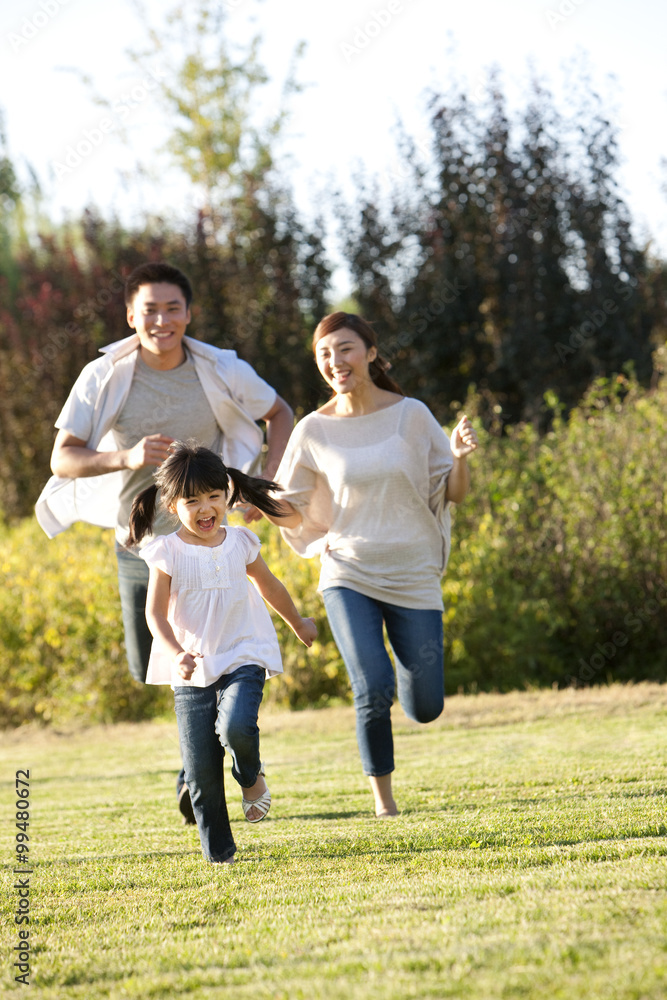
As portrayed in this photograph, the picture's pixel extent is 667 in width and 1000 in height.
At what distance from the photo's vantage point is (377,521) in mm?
4562

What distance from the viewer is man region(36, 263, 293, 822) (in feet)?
15.5

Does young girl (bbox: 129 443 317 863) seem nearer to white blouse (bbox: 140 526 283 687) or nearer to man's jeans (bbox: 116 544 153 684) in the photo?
white blouse (bbox: 140 526 283 687)

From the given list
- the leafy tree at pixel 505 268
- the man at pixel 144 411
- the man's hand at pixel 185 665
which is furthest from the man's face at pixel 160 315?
the leafy tree at pixel 505 268

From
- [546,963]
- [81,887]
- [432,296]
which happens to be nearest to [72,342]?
[432,296]

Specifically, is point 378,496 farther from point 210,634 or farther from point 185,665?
point 185,665

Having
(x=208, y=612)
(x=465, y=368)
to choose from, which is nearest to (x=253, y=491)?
(x=208, y=612)

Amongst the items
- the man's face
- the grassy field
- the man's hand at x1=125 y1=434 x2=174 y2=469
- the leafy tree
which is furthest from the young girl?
the leafy tree

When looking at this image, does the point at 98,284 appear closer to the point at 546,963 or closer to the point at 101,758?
the point at 101,758

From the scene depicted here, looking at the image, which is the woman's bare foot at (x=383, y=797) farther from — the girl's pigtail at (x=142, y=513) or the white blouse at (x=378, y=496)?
the girl's pigtail at (x=142, y=513)

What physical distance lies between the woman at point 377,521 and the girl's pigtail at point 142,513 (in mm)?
506

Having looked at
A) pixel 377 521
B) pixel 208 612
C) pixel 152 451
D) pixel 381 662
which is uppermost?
pixel 152 451

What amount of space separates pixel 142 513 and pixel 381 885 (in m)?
1.80

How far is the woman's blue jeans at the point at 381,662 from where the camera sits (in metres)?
4.40

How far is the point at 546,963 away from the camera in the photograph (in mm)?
2293
